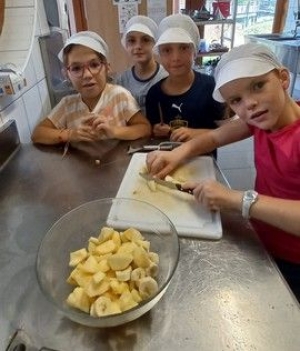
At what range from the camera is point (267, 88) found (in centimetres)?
65

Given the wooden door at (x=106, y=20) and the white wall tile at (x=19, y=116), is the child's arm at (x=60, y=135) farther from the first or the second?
the wooden door at (x=106, y=20)

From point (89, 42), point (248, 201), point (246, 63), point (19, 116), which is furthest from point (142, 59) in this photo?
point (248, 201)

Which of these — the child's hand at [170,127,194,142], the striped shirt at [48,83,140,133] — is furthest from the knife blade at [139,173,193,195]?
the striped shirt at [48,83,140,133]

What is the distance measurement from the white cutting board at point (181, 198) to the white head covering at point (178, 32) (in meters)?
0.46

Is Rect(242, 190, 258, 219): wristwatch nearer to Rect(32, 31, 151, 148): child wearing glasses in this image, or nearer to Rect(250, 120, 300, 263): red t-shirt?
Rect(250, 120, 300, 263): red t-shirt

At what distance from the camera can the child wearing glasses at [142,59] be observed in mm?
1288

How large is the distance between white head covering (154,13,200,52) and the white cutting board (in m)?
0.46

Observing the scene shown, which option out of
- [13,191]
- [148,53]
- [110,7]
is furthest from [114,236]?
[110,7]

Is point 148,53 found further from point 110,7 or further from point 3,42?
point 110,7

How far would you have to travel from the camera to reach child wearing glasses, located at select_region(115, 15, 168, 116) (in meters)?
1.29

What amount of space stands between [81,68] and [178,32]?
14.9 inches

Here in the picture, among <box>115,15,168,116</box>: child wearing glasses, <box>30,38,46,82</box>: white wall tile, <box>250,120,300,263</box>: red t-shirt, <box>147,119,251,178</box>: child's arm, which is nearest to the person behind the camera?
<box>250,120,300,263</box>: red t-shirt

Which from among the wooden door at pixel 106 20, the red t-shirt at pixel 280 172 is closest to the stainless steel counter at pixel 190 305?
the red t-shirt at pixel 280 172

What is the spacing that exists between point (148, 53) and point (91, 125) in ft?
1.70
